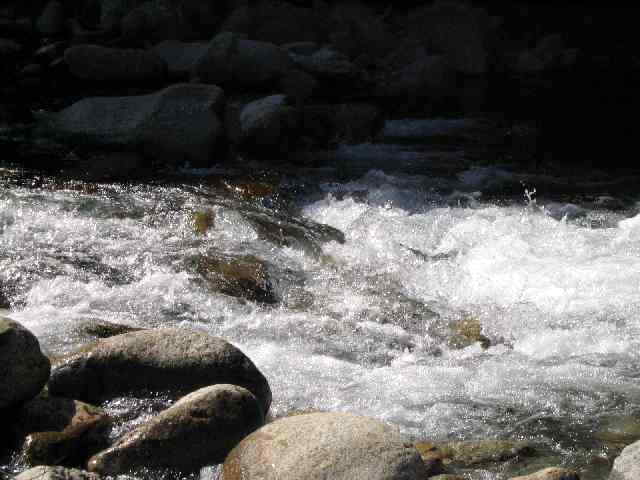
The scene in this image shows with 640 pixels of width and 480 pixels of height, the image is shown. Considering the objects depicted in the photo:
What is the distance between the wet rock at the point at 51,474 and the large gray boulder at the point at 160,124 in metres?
5.90

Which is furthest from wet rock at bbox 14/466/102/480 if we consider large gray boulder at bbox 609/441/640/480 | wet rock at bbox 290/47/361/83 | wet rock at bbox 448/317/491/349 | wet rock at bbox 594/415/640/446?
wet rock at bbox 290/47/361/83

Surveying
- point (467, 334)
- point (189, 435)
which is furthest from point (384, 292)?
point (189, 435)

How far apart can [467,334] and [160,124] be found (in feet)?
15.9

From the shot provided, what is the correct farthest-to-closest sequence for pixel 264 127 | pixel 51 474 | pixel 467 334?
1. pixel 264 127
2. pixel 467 334
3. pixel 51 474

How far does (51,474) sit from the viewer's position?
3455mm

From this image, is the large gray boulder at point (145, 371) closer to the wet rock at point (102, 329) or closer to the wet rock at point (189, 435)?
the wet rock at point (189, 435)

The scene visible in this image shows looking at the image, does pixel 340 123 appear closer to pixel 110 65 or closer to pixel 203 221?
pixel 203 221

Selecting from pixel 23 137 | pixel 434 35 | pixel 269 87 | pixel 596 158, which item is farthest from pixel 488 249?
pixel 434 35

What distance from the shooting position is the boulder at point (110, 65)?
13008mm

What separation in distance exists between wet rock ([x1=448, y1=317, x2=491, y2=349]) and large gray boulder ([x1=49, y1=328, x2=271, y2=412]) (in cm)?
166

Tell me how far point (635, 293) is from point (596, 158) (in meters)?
4.79

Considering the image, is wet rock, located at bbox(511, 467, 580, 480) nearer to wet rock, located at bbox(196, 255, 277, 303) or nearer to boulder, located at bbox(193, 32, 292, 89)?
wet rock, located at bbox(196, 255, 277, 303)

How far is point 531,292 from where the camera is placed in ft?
20.7

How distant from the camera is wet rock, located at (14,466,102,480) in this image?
343 cm
